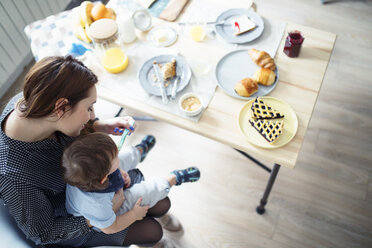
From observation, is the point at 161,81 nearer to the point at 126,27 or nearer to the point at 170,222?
the point at 126,27

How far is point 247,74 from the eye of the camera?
55.1 inches

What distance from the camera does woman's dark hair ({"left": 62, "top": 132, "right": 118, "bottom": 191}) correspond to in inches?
40.4

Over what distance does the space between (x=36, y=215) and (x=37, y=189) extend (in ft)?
0.30

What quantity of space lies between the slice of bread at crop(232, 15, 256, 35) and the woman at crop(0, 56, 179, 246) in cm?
83

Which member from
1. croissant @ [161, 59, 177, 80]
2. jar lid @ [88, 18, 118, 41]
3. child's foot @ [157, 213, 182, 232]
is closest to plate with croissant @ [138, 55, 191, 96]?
croissant @ [161, 59, 177, 80]

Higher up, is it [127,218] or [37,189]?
[37,189]

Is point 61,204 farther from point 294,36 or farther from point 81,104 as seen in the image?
point 294,36

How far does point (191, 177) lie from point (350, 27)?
2.01m

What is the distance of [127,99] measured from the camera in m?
1.39

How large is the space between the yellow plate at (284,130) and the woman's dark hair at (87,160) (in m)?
0.55

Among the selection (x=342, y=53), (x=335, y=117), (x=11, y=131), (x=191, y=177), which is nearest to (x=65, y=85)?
(x=11, y=131)

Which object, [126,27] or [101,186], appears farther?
[126,27]

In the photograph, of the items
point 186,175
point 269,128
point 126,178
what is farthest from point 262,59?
point 126,178

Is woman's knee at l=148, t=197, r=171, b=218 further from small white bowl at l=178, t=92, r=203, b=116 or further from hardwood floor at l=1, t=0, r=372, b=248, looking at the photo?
small white bowl at l=178, t=92, r=203, b=116
